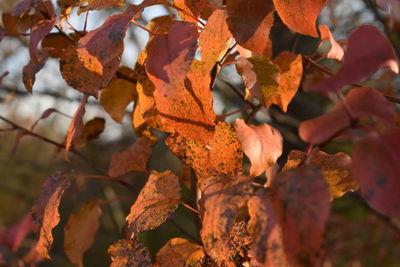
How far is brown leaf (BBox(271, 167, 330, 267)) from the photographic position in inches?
15.1

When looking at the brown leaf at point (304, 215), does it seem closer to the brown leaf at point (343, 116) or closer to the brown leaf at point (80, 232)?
the brown leaf at point (343, 116)

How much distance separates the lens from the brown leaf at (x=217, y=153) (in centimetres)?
59

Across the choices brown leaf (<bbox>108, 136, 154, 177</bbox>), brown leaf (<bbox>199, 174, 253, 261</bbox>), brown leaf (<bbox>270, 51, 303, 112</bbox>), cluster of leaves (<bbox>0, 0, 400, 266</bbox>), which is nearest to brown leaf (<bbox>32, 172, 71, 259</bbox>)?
cluster of leaves (<bbox>0, 0, 400, 266</bbox>)

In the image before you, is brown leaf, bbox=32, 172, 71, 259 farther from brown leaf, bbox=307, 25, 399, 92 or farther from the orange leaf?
brown leaf, bbox=307, 25, 399, 92

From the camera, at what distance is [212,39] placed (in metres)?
0.54

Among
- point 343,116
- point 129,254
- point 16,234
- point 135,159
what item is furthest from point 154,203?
point 16,234

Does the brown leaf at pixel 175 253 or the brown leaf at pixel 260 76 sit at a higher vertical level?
the brown leaf at pixel 260 76

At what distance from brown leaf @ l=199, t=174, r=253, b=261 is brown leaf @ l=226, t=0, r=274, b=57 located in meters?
0.18

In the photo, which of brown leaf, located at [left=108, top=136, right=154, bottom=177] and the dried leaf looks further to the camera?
the dried leaf

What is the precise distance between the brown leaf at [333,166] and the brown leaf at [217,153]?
73 millimetres

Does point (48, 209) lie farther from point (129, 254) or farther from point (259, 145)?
point (259, 145)

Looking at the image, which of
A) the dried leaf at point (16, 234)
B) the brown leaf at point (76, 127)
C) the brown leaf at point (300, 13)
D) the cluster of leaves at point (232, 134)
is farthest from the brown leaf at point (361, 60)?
the dried leaf at point (16, 234)

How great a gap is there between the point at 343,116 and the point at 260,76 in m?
0.20

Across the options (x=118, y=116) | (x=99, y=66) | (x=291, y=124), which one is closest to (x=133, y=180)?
(x=291, y=124)
